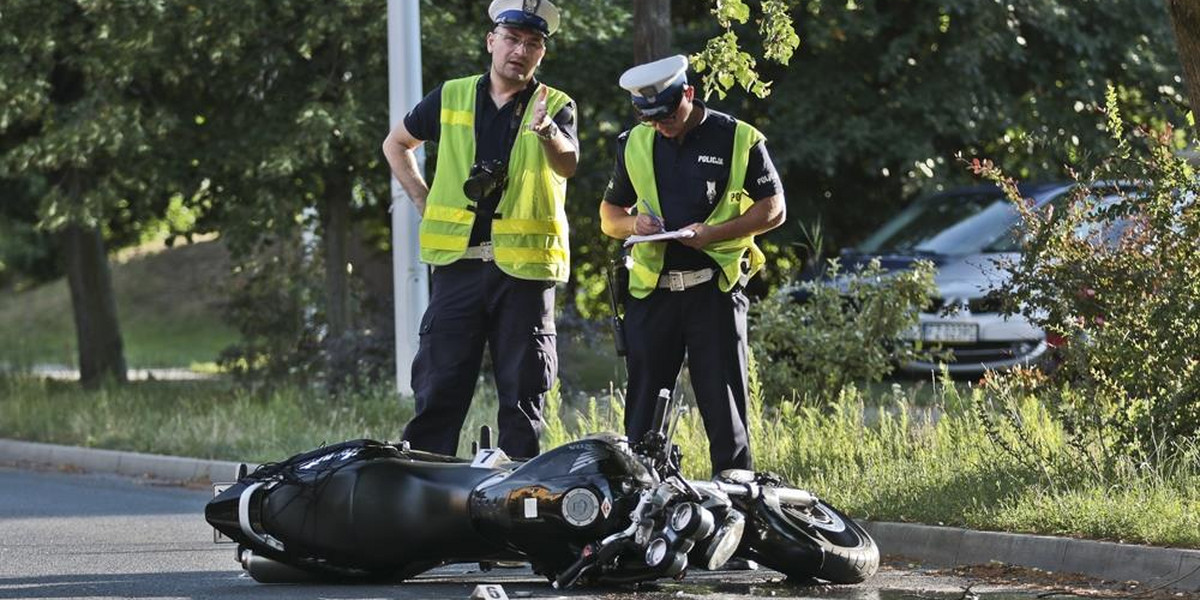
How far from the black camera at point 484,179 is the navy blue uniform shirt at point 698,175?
1.96 ft

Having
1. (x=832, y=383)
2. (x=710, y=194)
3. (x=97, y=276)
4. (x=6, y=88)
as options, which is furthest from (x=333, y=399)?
(x=710, y=194)

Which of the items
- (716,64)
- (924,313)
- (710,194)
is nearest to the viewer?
(710,194)

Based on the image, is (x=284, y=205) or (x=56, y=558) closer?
(x=56, y=558)

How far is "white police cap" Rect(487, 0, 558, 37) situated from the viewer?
321 inches

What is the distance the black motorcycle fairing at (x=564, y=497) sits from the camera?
6.91 m

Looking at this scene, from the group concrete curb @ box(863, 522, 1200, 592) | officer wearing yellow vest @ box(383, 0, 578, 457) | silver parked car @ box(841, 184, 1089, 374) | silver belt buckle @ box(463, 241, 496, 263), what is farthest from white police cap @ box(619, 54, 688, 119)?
silver parked car @ box(841, 184, 1089, 374)

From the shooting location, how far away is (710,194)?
8.05 metres

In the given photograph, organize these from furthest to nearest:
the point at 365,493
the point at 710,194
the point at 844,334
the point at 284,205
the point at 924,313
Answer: the point at 284,205, the point at 924,313, the point at 844,334, the point at 710,194, the point at 365,493

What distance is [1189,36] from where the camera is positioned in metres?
8.06

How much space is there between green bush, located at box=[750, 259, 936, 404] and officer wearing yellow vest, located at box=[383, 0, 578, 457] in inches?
147

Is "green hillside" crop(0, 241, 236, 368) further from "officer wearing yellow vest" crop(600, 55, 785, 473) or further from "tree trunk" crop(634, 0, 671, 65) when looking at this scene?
"officer wearing yellow vest" crop(600, 55, 785, 473)

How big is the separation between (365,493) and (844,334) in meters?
5.22

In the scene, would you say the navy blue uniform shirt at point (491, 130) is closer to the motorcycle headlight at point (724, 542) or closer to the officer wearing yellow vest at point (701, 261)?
the officer wearing yellow vest at point (701, 261)

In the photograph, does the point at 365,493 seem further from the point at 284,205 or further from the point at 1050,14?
the point at 1050,14
